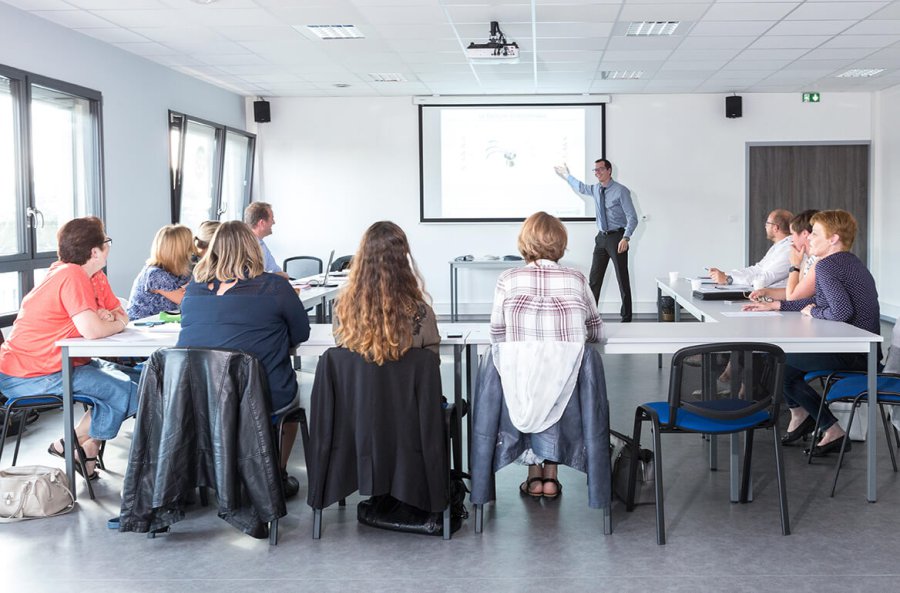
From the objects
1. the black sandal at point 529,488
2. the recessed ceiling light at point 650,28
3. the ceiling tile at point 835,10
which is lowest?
the black sandal at point 529,488

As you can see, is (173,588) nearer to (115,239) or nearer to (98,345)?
(98,345)

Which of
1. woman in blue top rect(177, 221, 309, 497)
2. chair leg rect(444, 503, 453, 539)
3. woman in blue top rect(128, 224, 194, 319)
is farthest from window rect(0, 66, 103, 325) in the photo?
chair leg rect(444, 503, 453, 539)

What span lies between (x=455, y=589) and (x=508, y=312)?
1.04 metres

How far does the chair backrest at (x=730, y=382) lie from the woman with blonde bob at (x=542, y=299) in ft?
1.30

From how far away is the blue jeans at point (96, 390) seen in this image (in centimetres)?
385

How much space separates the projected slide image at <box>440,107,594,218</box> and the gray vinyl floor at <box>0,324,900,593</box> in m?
6.90

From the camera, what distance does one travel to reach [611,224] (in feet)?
31.7

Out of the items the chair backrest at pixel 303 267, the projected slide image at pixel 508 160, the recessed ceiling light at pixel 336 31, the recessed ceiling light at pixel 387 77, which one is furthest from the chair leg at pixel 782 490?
the projected slide image at pixel 508 160

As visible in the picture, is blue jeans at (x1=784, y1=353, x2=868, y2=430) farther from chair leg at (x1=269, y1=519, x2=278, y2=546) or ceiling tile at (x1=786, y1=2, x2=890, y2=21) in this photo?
ceiling tile at (x1=786, y1=2, x2=890, y2=21)

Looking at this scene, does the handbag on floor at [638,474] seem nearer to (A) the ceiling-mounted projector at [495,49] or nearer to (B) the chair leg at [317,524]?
(B) the chair leg at [317,524]

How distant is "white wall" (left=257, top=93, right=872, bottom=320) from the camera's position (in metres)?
10.4

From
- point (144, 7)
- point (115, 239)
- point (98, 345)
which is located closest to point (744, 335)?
point (98, 345)

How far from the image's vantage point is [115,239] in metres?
7.33

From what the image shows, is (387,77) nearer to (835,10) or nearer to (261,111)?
(261,111)
